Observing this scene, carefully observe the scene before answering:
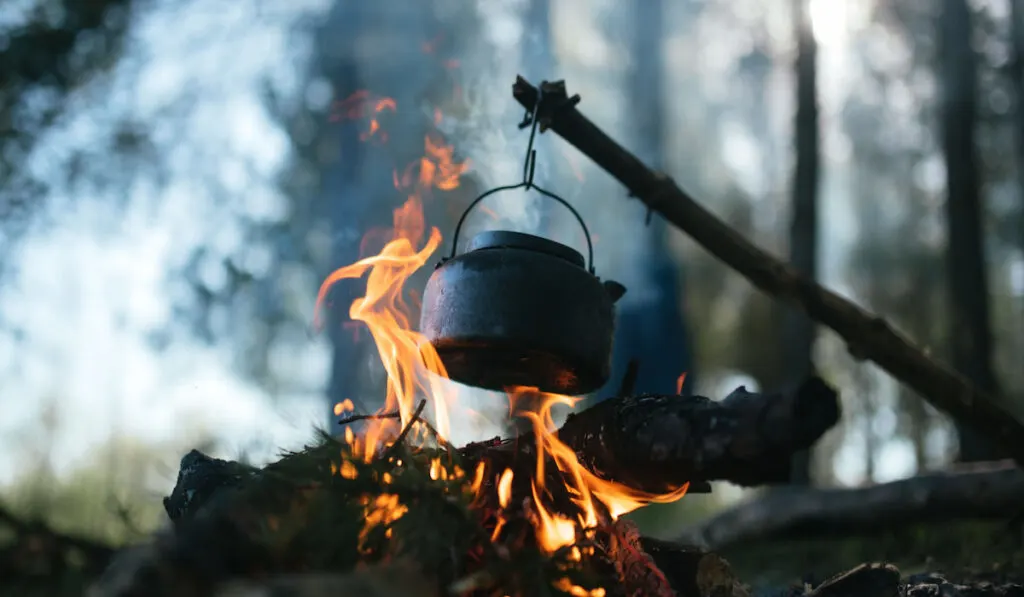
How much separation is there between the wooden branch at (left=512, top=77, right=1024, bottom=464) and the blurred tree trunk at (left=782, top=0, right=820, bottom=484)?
364cm

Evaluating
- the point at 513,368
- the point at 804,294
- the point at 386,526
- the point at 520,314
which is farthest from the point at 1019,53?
the point at 386,526

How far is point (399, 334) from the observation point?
9.92 feet

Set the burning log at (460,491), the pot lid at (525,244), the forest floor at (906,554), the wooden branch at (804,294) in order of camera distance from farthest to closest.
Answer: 1. the forest floor at (906,554)
2. the wooden branch at (804,294)
3. the pot lid at (525,244)
4. the burning log at (460,491)

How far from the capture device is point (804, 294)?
429 cm

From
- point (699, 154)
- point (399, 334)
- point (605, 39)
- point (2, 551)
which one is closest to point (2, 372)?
point (399, 334)

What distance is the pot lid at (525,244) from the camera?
272cm

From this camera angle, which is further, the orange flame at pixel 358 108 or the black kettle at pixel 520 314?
the orange flame at pixel 358 108

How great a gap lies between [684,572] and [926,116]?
18.3m

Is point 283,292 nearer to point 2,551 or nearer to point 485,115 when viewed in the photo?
point 485,115

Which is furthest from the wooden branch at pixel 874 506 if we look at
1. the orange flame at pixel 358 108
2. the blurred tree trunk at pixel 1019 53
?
the blurred tree trunk at pixel 1019 53

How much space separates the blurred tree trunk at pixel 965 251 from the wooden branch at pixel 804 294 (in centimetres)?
316

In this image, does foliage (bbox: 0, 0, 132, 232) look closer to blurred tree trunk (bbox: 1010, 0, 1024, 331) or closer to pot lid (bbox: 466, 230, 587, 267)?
pot lid (bbox: 466, 230, 587, 267)

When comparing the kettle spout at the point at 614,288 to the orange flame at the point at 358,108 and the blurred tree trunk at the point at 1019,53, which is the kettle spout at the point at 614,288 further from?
the blurred tree trunk at the point at 1019,53

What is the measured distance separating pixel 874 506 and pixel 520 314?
445 cm
